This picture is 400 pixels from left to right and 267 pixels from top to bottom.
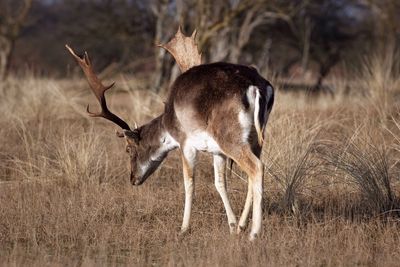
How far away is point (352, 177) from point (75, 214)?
284 centimetres

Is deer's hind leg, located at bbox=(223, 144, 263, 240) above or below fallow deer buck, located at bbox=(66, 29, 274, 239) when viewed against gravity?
below

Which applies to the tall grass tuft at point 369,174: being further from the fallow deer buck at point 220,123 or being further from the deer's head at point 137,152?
the deer's head at point 137,152

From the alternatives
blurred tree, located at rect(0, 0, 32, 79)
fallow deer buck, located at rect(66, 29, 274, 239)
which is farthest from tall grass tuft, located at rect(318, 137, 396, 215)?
blurred tree, located at rect(0, 0, 32, 79)

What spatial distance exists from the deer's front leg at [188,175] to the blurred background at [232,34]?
44.6 feet

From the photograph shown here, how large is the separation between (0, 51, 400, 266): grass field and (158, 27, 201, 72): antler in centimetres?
138

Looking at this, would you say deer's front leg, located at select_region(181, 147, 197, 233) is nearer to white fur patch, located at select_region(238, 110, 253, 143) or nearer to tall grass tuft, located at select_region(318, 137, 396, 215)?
white fur patch, located at select_region(238, 110, 253, 143)

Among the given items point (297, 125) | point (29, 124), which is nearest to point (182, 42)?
point (297, 125)

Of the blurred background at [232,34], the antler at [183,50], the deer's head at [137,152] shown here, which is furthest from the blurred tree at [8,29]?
the deer's head at [137,152]

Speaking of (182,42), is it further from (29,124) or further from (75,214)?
(29,124)

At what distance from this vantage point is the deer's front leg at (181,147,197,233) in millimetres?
7195

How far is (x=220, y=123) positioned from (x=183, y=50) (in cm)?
244

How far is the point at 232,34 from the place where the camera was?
94.7ft

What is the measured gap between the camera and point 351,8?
119ft

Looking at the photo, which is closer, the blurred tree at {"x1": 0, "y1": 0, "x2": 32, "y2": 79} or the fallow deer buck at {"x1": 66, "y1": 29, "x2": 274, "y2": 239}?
the fallow deer buck at {"x1": 66, "y1": 29, "x2": 274, "y2": 239}
